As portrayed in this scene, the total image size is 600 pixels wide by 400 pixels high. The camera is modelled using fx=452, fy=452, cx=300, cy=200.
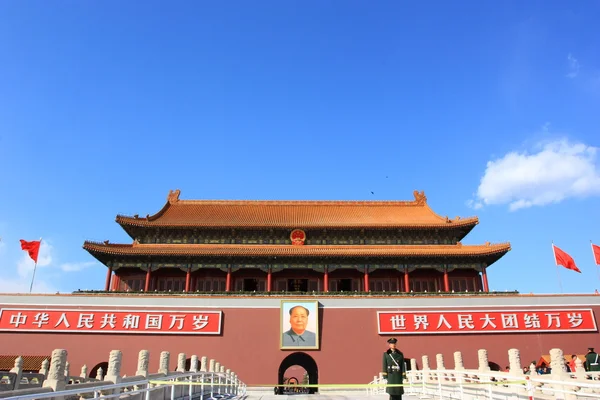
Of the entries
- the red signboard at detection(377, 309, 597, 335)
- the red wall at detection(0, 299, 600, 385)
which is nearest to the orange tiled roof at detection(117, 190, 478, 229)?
the red signboard at detection(377, 309, 597, 335)

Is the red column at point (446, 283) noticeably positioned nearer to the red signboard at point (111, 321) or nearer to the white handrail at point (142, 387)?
the red signboard at point (111, 321)

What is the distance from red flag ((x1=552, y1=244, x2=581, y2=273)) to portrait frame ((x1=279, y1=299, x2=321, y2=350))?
13691 millimetres

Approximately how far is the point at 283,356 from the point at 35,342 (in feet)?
41.3

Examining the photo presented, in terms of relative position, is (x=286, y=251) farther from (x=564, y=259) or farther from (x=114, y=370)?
(x=114, y=370)

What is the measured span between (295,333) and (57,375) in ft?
56.2

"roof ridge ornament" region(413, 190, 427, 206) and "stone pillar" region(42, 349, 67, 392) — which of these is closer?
"stone pillar" region(42, 349, 67, 392)

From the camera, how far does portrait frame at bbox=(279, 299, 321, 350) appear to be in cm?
2298

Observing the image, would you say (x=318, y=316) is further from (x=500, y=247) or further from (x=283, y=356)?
(x=500, y=247)

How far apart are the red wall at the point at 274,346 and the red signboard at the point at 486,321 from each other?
320 millimetres

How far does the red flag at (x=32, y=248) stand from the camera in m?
26.3

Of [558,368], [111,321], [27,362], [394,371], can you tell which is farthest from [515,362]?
[27,362]

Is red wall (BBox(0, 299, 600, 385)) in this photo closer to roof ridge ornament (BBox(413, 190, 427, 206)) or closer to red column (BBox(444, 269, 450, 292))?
red column (BBox(444, 269, 450, 292))

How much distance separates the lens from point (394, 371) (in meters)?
8.27

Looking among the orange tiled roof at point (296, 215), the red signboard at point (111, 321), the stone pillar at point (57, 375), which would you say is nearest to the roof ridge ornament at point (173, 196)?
the orange tiled roof at point (296, 215)
